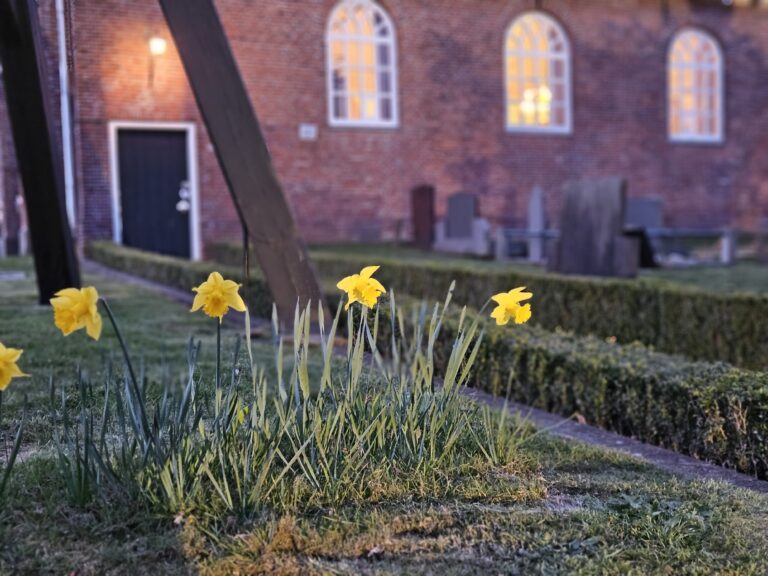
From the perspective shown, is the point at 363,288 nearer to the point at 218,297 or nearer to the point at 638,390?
the point at 218,297

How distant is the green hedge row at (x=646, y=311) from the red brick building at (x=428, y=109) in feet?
30.0

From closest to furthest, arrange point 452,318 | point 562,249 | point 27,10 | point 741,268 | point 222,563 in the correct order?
1. point 222,563
2. point 452,318
3. point 27,10
4. point 562,249
5. point 741,268

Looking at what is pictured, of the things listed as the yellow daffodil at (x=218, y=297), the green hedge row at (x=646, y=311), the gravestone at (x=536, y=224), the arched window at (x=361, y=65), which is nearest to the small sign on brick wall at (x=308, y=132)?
the arched window at (x=361, y=65)

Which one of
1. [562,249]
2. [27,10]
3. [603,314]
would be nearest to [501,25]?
[562,249]

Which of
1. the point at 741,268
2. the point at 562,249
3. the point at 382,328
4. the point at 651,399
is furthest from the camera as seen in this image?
the point at 741,268

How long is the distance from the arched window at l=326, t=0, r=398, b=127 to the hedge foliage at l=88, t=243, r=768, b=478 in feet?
49.4

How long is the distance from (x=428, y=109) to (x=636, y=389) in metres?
16.5

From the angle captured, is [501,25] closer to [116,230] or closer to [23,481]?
[116,230]

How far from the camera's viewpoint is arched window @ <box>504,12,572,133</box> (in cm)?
2138

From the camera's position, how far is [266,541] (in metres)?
2.46

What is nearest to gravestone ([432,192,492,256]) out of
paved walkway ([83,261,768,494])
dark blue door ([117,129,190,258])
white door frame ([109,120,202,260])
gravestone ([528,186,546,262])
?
gravestone ([528,186,546,262])

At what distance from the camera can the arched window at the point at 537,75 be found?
2138cm

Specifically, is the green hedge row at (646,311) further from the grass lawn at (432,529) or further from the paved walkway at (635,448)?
the grass lawn at (432,529)

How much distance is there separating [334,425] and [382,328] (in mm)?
2038
